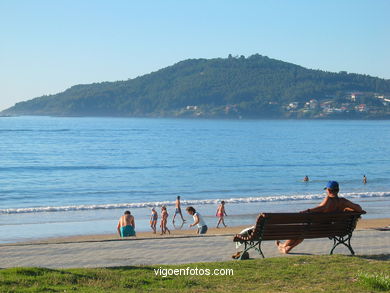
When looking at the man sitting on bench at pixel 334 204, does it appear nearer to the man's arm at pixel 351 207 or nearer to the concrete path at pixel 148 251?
the man's arm at pixel 351 207

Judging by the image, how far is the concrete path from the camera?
1018cm

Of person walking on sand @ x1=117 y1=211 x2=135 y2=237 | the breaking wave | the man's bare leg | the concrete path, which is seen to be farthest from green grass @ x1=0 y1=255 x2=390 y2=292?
the breaking wave

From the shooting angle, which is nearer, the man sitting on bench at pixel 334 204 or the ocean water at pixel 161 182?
the man sitting on bench at pixel 334 204

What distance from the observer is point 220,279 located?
7.71 m

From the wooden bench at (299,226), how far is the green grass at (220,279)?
106cm

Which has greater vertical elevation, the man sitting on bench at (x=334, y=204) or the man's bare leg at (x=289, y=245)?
the man sitting on bench at (x=334, y=204)

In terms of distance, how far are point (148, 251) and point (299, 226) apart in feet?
9.37

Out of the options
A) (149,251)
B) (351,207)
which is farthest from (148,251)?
(351,207)

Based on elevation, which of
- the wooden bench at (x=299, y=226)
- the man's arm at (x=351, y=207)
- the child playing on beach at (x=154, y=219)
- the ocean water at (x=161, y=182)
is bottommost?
the ocean water at (x=161, y=182)

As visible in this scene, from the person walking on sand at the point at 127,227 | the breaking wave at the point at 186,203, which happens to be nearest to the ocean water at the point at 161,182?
the breaking wave at the point at 186,203

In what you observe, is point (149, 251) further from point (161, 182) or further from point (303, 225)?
point (161, 182)

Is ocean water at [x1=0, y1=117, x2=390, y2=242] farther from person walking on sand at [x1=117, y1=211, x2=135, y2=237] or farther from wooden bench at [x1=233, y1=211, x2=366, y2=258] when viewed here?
wooden bench at [x1=233, y1=211, x2=366, y2=258]

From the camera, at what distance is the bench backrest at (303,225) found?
9625mm

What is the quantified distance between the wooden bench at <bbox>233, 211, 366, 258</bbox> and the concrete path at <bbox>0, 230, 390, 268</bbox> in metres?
0.67
